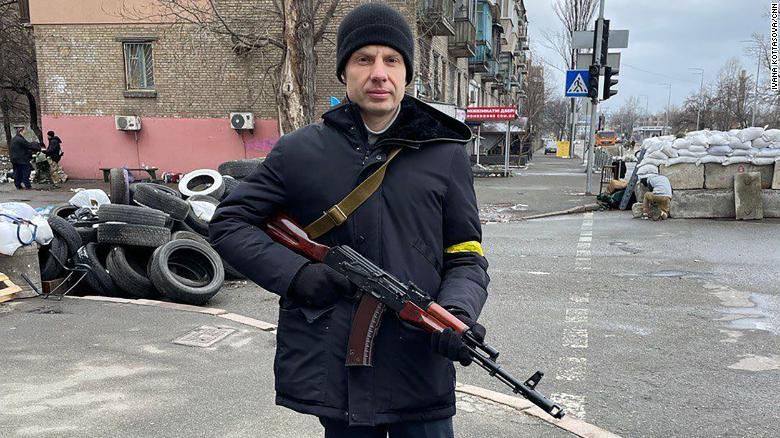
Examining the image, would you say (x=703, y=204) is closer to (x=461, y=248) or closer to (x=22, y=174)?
(x=461, y=248)

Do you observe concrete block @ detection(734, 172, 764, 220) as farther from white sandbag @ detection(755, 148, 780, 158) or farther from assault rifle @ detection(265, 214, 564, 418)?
assault rifle @ detection(265, 214, 564, 418)

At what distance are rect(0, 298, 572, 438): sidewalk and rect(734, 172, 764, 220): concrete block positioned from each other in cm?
1060

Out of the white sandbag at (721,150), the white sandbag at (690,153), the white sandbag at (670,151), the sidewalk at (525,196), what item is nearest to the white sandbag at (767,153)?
the white sandbag at (721,150)

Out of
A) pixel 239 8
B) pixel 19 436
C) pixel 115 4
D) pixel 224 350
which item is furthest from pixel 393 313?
pixel 115 4

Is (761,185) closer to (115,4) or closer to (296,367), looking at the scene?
(296,367)

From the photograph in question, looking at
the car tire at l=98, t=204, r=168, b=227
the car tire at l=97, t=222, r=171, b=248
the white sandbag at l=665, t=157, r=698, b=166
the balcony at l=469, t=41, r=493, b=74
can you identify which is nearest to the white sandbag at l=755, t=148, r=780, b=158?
the white sandbag at l=665, t=157, r=698, b=166

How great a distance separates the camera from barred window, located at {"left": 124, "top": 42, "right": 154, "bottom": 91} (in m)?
20.1

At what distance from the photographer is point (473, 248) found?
2.04 meters

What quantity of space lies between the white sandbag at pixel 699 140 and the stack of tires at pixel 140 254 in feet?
33.7

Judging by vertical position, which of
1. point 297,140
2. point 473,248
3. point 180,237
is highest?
point 297,140

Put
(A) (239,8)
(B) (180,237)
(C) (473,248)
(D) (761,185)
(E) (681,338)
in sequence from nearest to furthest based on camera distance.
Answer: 1. (C) (473,248)
2. (E) (681,338)
3. (B) (180,237)
4. (D) (761,185)
5. (A) (239,8)

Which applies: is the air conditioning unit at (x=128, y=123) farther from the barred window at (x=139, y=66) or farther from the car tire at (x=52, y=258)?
the car tire at (x=52, y=258)

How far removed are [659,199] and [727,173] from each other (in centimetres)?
161

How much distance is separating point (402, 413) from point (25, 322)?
4939mm
